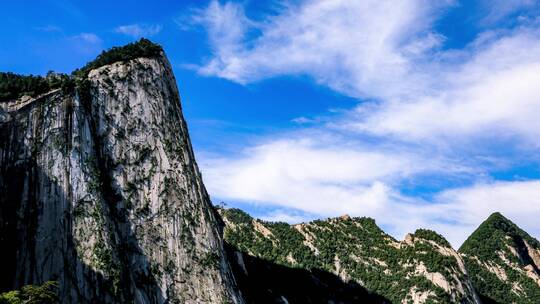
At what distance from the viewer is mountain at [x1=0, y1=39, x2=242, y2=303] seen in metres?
47.5

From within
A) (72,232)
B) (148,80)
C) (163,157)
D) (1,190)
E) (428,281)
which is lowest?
(428,281)

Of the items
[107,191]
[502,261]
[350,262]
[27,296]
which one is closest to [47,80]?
[107,191]

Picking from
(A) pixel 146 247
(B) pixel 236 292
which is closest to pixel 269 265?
→ (B) pixel 236 292

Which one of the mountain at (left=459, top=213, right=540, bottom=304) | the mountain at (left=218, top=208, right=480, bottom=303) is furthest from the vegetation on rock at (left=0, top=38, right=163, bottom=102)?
the mountain at (left=459, top=213, right=540, bottom=304)

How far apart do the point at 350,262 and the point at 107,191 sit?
63.0 metres

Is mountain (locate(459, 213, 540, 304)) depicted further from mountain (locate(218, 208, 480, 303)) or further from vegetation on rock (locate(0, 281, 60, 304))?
vegetation on rock (locate(0, 281, 60, 304))

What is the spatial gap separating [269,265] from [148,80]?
4491 cm

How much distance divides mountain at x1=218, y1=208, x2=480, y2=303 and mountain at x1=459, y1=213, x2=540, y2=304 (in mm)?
26685

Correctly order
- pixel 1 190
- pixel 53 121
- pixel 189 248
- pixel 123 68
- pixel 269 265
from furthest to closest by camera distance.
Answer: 1. pixel 269 265
2. pixel 123 68
3. pixel 189 248
4. pixel 53 121
5. pixel 1 190

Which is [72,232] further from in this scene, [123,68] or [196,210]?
[123,68]

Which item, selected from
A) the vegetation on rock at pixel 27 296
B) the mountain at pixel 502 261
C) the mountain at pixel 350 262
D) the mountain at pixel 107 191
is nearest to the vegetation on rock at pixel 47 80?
the mountain at pixel 107 191

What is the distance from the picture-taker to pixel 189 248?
186 ft

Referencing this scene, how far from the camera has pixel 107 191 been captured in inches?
2172

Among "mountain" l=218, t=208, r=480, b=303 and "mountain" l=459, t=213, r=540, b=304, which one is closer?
"mountain" l=218, t=208, r=480, b=303
